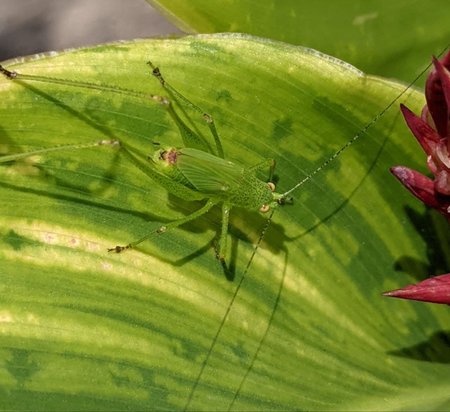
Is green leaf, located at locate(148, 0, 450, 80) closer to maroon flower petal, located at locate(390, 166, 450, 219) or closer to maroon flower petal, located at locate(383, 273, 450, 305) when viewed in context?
maroon flower petal, located at locate(390, 166, 450, 219)

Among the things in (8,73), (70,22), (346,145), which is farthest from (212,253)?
(70,22)

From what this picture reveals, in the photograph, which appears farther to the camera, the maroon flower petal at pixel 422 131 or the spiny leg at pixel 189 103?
the spiny leg at pixel 189 103

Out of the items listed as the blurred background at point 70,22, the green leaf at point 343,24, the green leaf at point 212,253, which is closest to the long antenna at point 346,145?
the green leaf at point 212,253

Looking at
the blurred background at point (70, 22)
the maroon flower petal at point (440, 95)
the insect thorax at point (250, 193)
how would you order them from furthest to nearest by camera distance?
the blurred background at point (70, 22)
the insect thorax at point (250, 193)
the maroon flower petal at point (440, 95)

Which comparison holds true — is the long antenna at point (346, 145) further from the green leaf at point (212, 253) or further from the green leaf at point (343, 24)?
the green leaf at point (343, 24)

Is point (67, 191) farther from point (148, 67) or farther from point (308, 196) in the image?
point (308, 196)

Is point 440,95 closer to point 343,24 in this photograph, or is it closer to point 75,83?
point 343,24

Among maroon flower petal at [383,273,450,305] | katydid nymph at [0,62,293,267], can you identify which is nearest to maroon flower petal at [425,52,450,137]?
maroon flower petal at [383,273,450,305]
